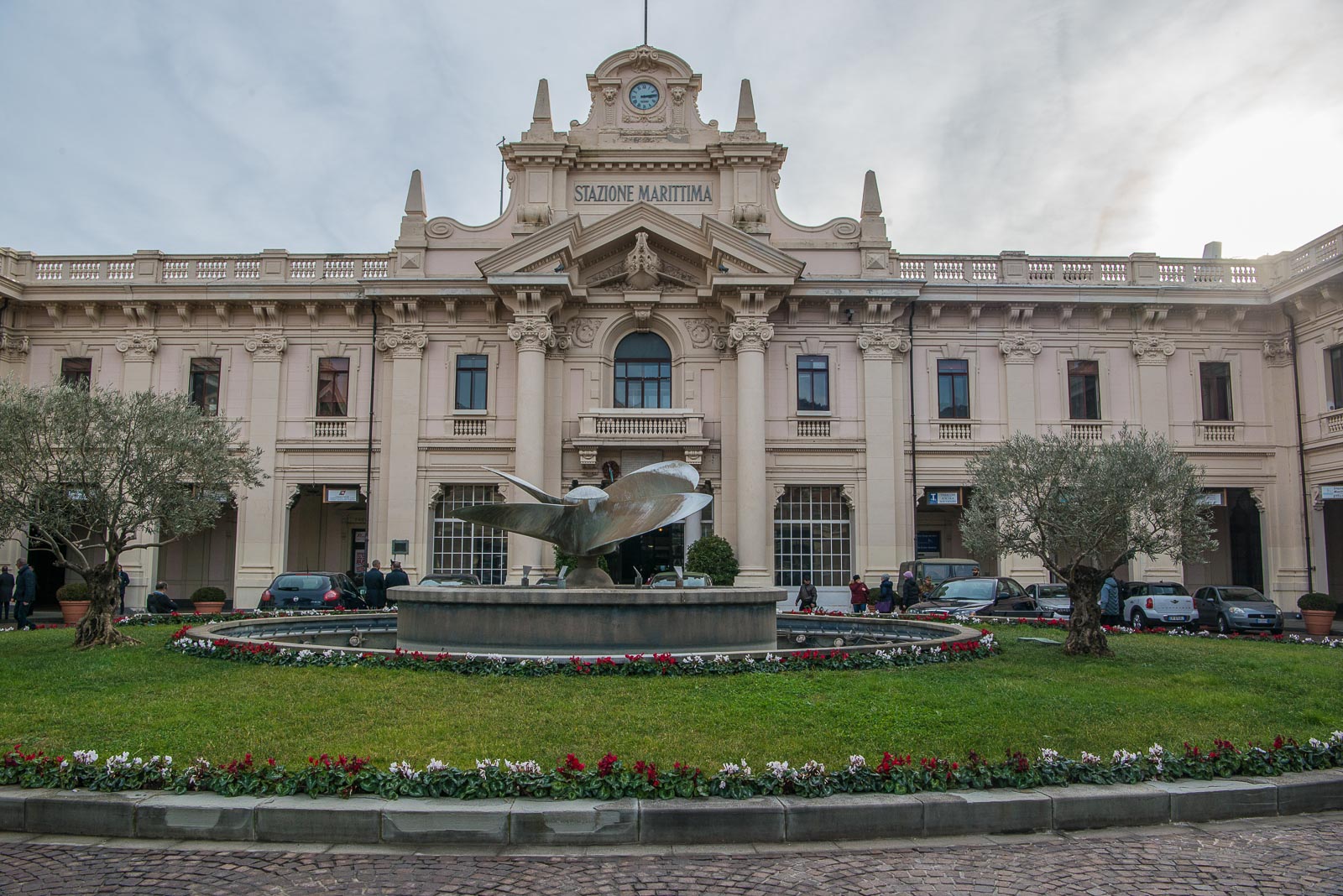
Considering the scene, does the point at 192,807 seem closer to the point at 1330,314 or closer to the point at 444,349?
the point at 444,349

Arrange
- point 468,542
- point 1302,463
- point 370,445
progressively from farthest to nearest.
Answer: point 468,542
point 370,445
point 1302,463

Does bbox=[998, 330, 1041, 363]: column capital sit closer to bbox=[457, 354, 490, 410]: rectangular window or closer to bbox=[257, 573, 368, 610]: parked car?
bbox=[457, 354, 490, 410]: rectangular window

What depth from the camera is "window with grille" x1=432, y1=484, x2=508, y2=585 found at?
31922 millimetres

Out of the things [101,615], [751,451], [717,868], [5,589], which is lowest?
[717,868]

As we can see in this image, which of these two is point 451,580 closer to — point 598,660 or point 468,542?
point 468,542

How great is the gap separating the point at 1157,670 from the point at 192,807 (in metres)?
12.4

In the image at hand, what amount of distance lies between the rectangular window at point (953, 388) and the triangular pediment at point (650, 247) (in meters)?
6.32

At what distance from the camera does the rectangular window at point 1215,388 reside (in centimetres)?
3272

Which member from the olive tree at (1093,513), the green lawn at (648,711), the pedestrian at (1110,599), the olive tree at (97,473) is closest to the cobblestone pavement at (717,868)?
the green lawn at (648,711)

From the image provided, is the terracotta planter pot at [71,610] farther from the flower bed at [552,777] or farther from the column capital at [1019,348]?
the column capital at [1019,348]

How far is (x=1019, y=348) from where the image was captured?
32625 millimetres

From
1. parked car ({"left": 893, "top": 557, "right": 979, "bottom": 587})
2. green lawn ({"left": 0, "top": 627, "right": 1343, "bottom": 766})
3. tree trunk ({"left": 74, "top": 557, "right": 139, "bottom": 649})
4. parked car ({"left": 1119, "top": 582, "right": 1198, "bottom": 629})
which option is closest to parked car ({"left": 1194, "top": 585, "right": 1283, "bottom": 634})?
parked car ({"left": 1119, "top": 582, "right": 1198, "bottom": 629})

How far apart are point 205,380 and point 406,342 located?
7215mm

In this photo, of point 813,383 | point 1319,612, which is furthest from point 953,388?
point 1319,612
